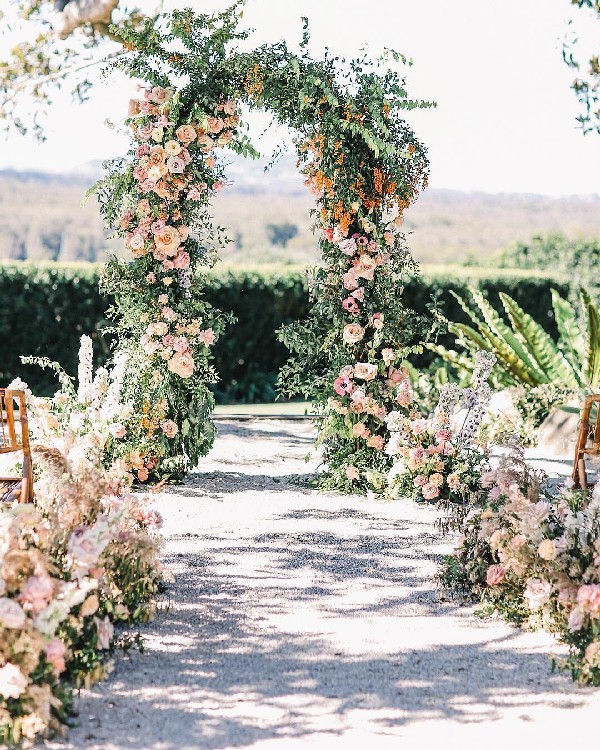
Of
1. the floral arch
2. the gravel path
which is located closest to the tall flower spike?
the floral arch

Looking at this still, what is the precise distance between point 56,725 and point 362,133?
4.20m

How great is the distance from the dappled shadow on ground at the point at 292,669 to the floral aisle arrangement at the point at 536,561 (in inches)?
5.4

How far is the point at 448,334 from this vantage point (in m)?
13.9

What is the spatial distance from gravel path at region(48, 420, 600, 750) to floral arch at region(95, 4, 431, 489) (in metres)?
1.16

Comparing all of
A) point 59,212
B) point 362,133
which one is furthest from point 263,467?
point 59,212

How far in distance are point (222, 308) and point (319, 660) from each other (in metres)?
9.36

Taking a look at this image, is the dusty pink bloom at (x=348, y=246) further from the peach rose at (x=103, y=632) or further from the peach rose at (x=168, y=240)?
the peach rose at (x=103, y=632)

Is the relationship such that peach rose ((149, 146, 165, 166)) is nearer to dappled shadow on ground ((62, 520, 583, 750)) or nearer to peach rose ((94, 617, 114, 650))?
dappled shadow on ground ((62, 520, 583, 750))

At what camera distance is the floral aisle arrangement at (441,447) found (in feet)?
20.2

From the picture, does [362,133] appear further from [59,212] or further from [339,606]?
[59,212]

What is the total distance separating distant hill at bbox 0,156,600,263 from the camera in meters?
32.1

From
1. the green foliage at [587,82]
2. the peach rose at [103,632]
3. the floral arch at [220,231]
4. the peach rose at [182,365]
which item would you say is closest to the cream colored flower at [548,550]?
the peach rose at [103,632]

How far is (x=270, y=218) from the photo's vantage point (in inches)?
1453

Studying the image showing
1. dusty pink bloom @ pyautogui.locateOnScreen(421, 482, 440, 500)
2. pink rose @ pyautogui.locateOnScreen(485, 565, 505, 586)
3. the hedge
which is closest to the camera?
pink rose @ pyautogui.locateOnScreen(485, 565, 505, 586)
